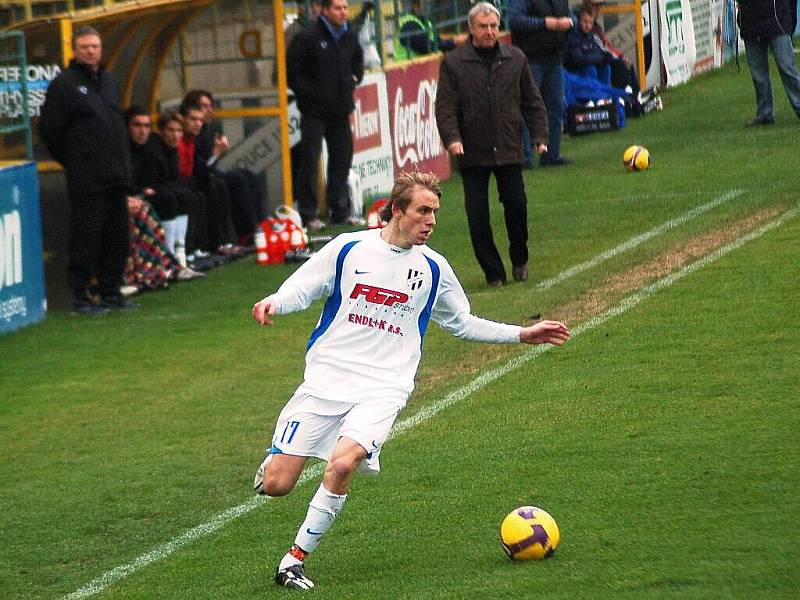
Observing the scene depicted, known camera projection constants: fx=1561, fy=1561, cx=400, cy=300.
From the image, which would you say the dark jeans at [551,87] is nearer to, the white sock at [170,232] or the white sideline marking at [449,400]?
the white sideline marking at [449,400]

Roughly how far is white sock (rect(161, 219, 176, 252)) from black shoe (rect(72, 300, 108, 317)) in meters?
1.27

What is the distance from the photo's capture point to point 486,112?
1252cm

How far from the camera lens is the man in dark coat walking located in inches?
492

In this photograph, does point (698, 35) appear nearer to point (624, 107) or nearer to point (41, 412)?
point (624, 107)

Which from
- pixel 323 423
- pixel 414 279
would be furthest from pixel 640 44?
pixel 323 423

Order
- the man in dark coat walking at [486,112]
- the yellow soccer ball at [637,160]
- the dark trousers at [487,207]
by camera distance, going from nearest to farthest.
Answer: the man in dark coat walking at [486,112] → the dark trousers at [487,207] → the yellow soccer ball at [637,160]

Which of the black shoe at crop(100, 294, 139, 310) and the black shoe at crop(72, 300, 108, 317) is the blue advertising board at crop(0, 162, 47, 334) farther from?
the black shoe at crop(100, 294, 139, 310)

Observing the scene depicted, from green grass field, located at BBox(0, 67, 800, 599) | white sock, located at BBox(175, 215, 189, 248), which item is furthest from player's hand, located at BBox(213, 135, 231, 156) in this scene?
green grass field, located at BBox(0, 67, 800, 599)

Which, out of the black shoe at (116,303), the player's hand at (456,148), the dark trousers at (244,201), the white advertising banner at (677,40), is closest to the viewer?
the player's hand at (456,148)

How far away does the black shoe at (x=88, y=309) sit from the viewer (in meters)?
13.2

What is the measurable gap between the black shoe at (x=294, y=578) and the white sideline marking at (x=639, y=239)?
Answer: 248 inches

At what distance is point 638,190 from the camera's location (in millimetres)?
16734

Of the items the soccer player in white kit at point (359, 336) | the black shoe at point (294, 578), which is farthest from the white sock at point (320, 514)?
the black shoe at point (294, 578)

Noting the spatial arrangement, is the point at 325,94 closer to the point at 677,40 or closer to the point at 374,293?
the point at 374,293
